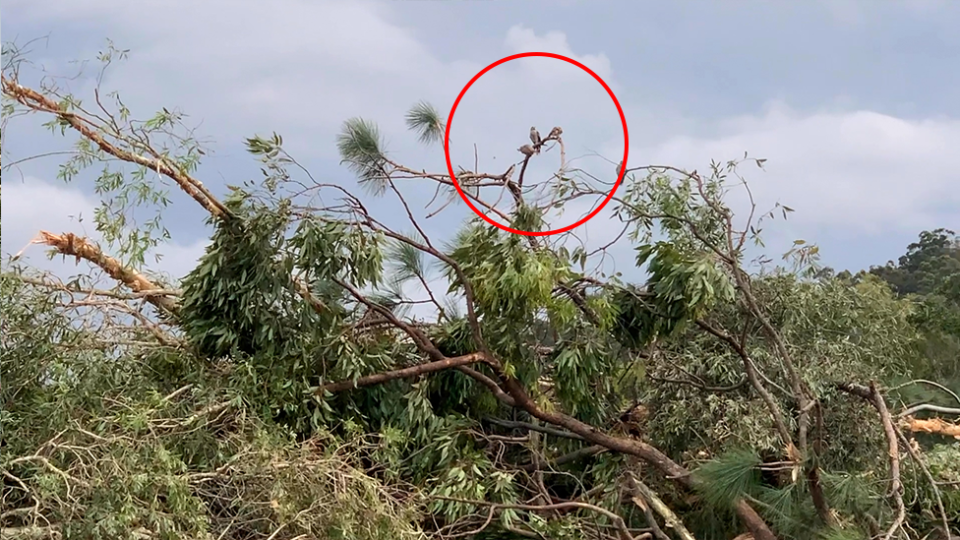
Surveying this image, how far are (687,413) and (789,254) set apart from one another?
1.07 m

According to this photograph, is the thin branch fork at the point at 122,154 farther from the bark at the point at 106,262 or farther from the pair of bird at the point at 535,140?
the pair of bird at the point at 535,140

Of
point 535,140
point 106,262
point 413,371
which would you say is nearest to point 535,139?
point 535,140

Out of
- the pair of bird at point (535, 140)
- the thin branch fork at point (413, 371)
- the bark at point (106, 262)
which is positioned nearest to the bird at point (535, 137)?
the pair of bird at point (535, 140)

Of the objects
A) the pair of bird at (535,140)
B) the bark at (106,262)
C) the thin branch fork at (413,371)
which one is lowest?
the thin branch fork at (413,371)

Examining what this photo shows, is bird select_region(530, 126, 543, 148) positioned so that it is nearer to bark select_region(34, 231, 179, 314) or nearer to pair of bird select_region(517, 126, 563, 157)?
pair of bird select_region(517, 126, 563, 157)

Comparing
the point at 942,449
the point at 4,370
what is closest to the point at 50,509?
the point at 4,370

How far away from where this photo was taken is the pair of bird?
3.98m

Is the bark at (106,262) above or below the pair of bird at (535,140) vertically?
below

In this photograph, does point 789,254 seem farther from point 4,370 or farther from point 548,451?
point 4,370

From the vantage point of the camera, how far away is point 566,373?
4105 mm

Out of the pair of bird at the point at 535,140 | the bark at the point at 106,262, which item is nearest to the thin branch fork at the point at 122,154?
the bark at the point at 106,262

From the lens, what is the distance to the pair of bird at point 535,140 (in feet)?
13.1

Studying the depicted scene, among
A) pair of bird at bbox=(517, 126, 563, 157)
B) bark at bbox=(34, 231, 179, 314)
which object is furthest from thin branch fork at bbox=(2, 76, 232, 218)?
pair of bird at bbox=(517, 126, 563, 157)

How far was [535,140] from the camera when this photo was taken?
4.00 meters
